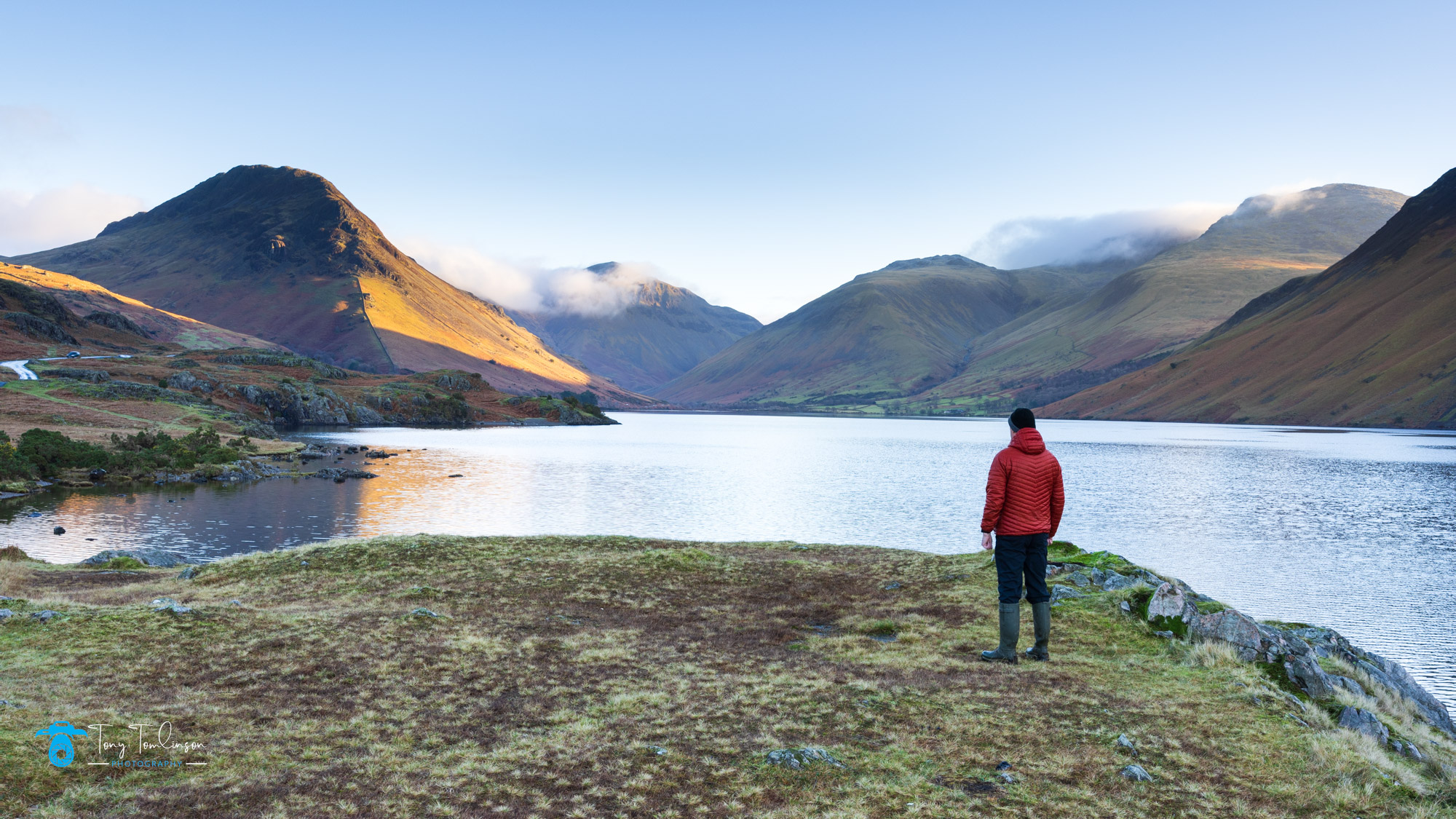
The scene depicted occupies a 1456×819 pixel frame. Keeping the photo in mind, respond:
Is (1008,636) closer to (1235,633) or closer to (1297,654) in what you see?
(1235,633)

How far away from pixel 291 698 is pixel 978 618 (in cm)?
1630

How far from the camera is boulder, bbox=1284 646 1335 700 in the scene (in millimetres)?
14453

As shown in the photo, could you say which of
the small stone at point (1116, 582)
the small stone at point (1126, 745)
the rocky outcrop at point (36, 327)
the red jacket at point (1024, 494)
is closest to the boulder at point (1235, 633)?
the small stone at point (1116, 582)

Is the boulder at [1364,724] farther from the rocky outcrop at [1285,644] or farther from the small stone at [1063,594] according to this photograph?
the small stone at [1063,594]

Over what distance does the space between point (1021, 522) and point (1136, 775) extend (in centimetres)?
606

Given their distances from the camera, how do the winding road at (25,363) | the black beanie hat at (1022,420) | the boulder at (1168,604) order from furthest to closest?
1. the winding road at (25,363)
2. the boulder at (1168,604)
3. the black beanie hat at (1022,420)

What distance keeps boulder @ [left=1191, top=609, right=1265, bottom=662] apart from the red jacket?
14.6ft

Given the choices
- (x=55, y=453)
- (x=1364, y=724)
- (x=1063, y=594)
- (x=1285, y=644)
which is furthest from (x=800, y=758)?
(x=55, y=453)

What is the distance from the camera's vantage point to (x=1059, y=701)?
13.7 metres

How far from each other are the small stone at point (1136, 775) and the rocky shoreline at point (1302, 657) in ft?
15.6

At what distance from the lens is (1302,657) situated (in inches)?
606

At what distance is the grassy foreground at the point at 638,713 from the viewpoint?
32.1 ft

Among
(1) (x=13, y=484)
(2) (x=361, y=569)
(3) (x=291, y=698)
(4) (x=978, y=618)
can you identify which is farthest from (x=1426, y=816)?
(1) (x=13, y=484)

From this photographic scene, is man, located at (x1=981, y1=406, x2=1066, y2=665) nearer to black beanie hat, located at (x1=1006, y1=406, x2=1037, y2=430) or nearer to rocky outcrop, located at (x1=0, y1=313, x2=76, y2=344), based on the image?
black beanie hat, located at (x1=1006, y1=406, x2=1037, y2=430)
